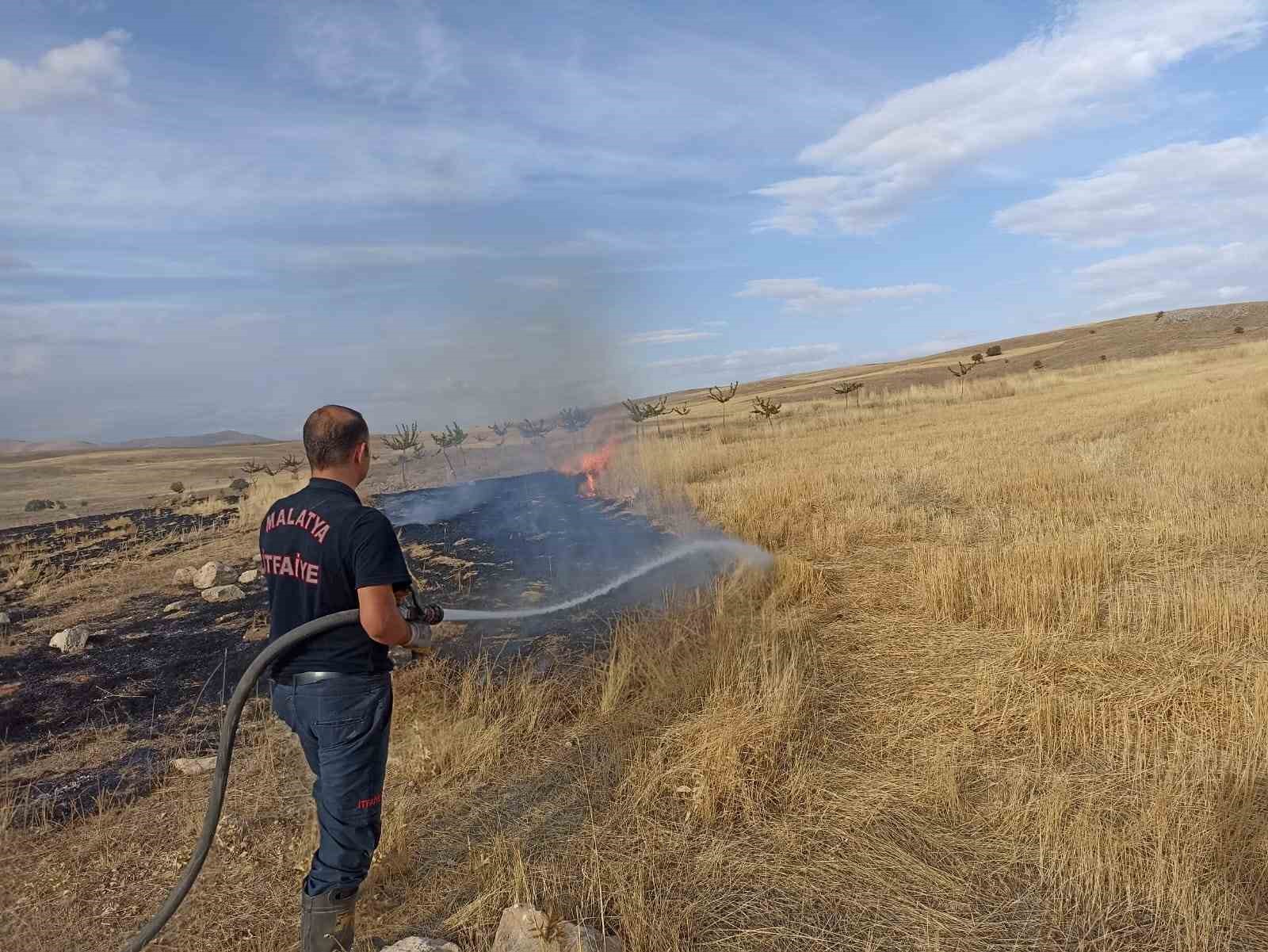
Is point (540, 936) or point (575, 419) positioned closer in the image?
point (540, 936)

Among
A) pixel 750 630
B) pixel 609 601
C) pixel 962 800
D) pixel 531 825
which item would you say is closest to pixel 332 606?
pixel 531 825

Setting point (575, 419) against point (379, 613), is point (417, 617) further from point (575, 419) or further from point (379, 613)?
point (575, 419)

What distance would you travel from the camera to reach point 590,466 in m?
18.2

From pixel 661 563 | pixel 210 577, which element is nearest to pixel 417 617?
pixel 661 563

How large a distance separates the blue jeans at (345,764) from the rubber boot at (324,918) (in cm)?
3

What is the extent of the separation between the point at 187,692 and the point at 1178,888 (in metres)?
6.63

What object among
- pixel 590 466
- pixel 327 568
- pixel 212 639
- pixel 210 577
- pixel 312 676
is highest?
pixel 327 568

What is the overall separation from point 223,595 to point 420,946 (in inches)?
304

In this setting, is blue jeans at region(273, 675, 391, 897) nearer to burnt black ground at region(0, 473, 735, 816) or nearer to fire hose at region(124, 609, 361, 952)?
fire hose at region(124, 609, 361, 952)

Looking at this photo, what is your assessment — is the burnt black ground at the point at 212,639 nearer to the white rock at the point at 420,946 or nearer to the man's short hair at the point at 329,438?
the white rock at the point at 420,946

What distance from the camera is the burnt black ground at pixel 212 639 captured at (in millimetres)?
5281

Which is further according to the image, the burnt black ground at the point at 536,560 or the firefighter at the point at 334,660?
the burnt black ground at the point at 536,560

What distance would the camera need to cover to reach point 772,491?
11.3 metres

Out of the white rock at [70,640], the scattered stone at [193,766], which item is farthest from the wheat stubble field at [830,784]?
the white rock at [70,640]
